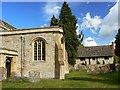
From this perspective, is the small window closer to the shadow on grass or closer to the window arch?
the window arch

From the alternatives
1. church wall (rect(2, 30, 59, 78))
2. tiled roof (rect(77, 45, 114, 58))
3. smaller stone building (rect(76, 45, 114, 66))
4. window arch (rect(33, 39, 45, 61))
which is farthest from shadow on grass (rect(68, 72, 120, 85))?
tiled roof (rect(77, 45, 114, 58))

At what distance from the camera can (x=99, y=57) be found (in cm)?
5609

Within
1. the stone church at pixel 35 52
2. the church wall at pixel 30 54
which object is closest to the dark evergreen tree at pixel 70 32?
the stone church at pixel 35 52

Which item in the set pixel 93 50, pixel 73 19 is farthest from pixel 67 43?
pixel 93 50

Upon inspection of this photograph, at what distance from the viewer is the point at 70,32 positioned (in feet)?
138

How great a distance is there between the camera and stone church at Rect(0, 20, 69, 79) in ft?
84.8

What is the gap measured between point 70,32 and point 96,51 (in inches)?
709

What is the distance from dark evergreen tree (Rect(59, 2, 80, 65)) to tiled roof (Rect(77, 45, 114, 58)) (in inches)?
609

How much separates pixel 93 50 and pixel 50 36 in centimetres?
3370

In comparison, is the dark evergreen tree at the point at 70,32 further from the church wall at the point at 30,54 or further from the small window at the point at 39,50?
the church wall at the point at 30,54

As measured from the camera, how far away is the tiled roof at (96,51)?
56331 mm

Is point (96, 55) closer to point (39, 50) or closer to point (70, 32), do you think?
point (70, 32)

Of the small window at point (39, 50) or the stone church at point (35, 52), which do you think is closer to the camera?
the stone church at point (35, 52)

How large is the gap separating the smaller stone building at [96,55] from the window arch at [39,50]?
31164mm
